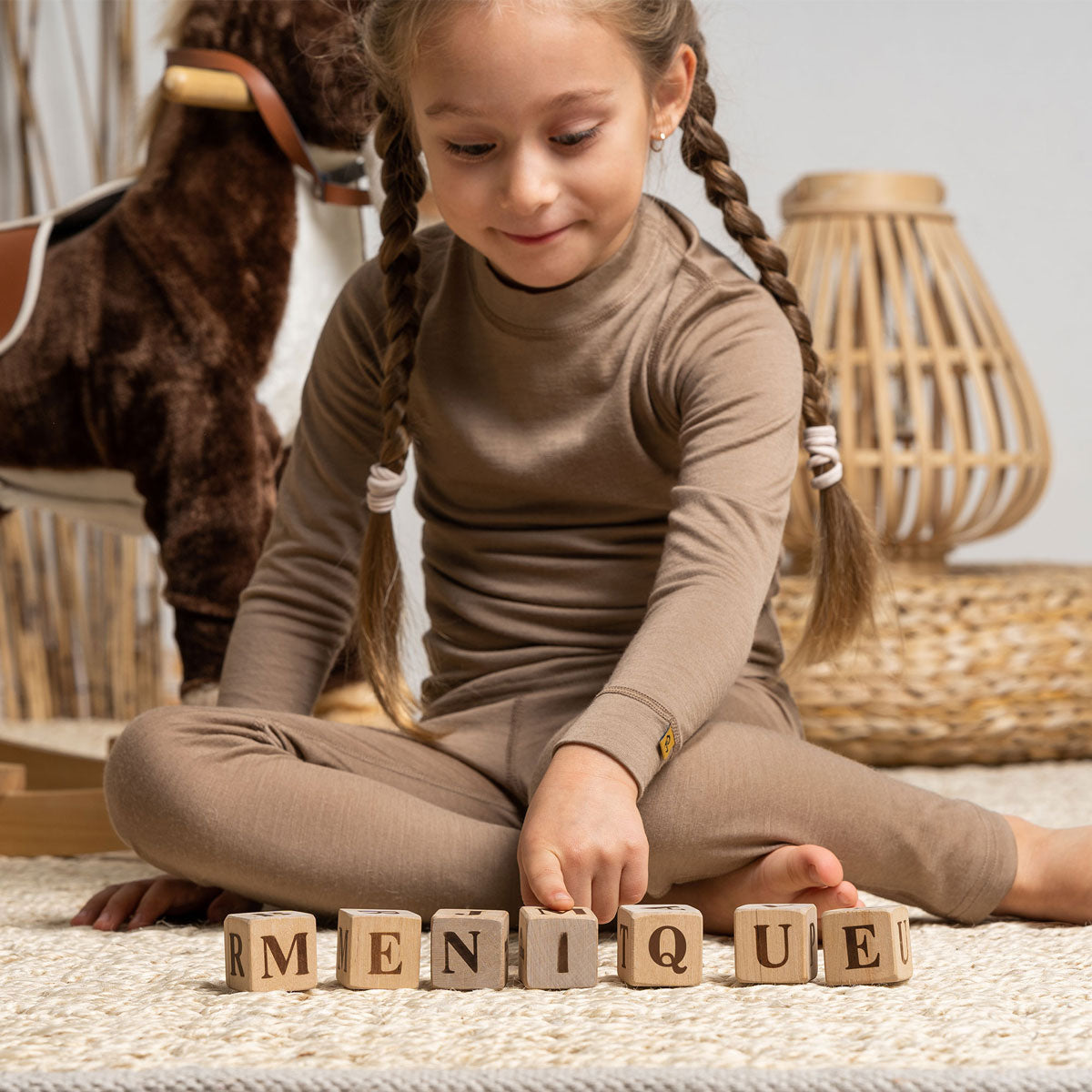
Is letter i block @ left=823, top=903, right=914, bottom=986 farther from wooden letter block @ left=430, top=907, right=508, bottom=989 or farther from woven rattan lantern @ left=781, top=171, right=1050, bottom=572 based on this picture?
woven rattan lantern @ left=781, top=171, right=1050, bottom=572

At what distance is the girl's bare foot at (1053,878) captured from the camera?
824mm

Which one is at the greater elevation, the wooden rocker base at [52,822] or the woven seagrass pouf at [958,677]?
the wooden rocker base at [52,822]

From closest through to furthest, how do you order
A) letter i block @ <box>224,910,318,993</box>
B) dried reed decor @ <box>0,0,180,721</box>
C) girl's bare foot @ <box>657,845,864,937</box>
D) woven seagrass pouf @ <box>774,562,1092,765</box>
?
letter i block @ <box>224,910,318,993</box> < girl's bare foot @ <box>657,845,864,937</box> < woven seagrass pouf @ <box>774,562,1092,765</box> < dried reed decor @ <box>0,0,180,721</box>

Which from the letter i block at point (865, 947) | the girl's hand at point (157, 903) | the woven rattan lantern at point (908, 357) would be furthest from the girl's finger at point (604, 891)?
the woven rattan lantern at point (908, 357)

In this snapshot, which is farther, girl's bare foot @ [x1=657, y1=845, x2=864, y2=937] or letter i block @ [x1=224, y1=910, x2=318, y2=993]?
girl's bare foot @ [x1=657, y1=845, x2=864, y2=937]

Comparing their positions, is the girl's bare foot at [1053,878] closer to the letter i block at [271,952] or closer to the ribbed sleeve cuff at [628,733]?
the ribbed sleeve cuff at [628,733]

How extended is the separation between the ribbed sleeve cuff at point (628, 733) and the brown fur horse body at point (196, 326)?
1.51ft

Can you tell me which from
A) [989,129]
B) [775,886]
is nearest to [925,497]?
[989,129]

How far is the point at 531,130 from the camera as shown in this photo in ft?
2.64

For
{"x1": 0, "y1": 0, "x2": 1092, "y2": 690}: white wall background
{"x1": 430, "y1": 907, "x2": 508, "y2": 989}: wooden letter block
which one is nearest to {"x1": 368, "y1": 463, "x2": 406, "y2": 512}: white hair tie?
{"x1": 430, "y1": 907, "x2": 508, "y2": 989}: wooden letter block

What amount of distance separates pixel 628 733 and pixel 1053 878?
29 cm

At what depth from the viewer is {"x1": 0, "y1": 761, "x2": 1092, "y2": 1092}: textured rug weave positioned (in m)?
0.51

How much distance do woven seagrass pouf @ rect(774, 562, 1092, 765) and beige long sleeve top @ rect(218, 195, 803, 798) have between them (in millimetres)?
667

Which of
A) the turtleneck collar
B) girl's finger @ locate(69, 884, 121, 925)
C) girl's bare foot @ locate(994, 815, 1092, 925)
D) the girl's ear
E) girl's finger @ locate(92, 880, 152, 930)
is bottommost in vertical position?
girl's finger @ locate(69, 884, 121, 925)
